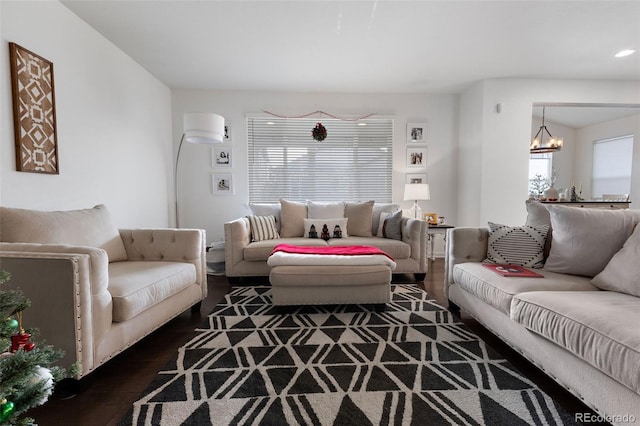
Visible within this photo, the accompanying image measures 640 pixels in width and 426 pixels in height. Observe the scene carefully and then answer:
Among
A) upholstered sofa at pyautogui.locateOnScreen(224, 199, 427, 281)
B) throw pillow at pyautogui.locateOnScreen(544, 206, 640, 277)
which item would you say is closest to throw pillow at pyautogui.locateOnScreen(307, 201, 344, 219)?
upholstered sofa at pyautogui.locateOnScreen(224, 199, 427, 281)

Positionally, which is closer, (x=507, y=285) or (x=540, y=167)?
(x=507, y=285)

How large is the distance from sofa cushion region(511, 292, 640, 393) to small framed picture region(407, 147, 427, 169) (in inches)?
121

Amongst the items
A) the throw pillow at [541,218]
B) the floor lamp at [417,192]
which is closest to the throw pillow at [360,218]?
the floor lamp at [417,192]

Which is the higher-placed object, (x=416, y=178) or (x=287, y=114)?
(x=287, y=114)

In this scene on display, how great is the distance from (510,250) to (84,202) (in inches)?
138

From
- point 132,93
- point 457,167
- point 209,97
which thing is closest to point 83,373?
point 132,93

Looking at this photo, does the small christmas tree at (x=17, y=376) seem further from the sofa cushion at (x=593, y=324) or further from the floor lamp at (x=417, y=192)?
the floor lamp at (x=417, y=192)

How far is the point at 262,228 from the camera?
11.3 feet

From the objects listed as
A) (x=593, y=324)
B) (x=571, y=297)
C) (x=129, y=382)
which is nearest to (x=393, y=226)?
(x=571, y=297)

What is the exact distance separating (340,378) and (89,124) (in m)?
2.92

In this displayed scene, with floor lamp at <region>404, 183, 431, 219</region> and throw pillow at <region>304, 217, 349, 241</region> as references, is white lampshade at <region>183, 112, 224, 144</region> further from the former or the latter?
floor lamp at <region>404, 183, 431, 219</region>

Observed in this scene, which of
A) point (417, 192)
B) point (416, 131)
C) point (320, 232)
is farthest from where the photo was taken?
point (416, 131)

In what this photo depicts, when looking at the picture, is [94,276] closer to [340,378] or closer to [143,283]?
[143,283]

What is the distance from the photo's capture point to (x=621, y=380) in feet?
3.38
